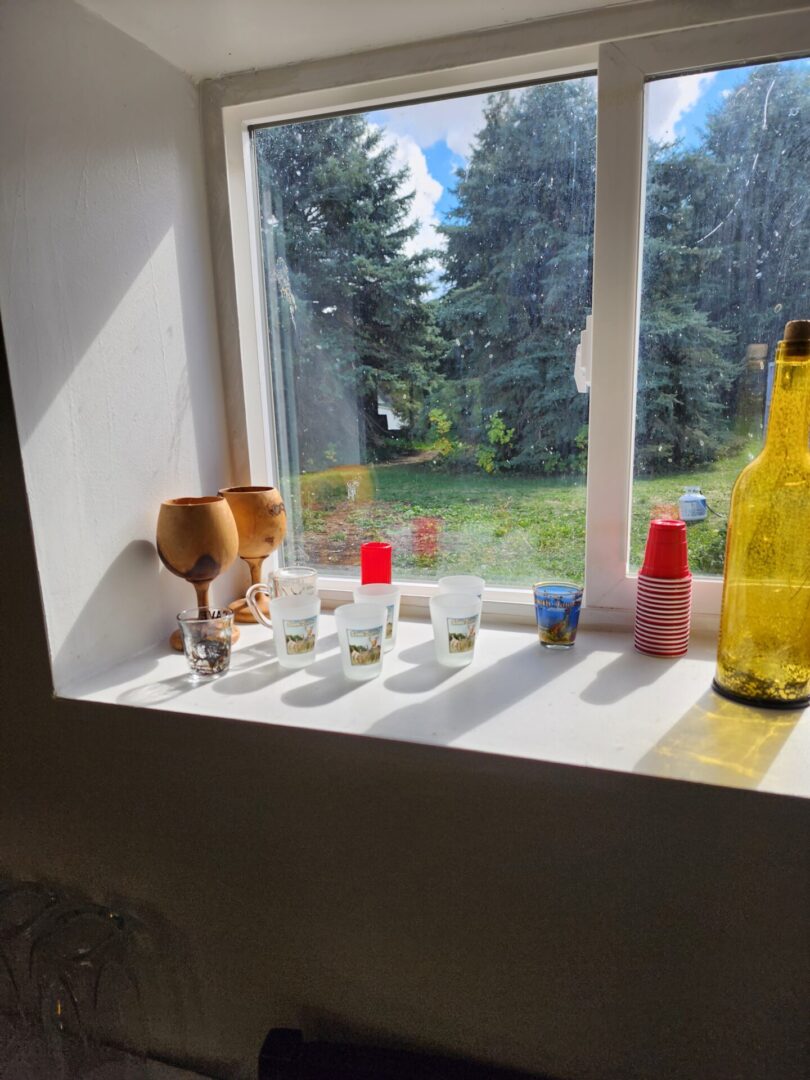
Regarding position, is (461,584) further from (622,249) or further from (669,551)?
(622,249)

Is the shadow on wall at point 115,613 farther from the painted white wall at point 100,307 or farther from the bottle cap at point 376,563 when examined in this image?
the bottle cap at point 376,563

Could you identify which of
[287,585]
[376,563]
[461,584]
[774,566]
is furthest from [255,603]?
[774,566]

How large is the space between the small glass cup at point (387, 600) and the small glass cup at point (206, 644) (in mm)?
191

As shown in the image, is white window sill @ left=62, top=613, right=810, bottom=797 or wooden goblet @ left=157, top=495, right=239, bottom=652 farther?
wooden goblet @ left=157, top=495, right=239, bottom=652

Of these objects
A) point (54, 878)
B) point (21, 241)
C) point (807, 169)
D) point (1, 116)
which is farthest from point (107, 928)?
point (807, 169)

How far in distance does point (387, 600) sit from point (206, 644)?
256mm

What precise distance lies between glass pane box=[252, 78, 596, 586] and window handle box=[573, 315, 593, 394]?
1 centimetres

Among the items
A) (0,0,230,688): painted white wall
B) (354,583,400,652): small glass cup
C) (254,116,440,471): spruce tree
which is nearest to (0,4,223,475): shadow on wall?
(0,0,230,688): painted white wall

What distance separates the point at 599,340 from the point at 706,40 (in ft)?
1.22

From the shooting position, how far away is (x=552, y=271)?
958mm

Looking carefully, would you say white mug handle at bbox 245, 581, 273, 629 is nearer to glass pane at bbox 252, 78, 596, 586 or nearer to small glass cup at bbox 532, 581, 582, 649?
glass pane at bbox 252, 78, 596, 586

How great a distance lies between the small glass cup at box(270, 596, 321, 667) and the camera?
0.90 metres

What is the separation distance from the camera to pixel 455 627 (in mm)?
879

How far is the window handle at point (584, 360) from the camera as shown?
949 mm
